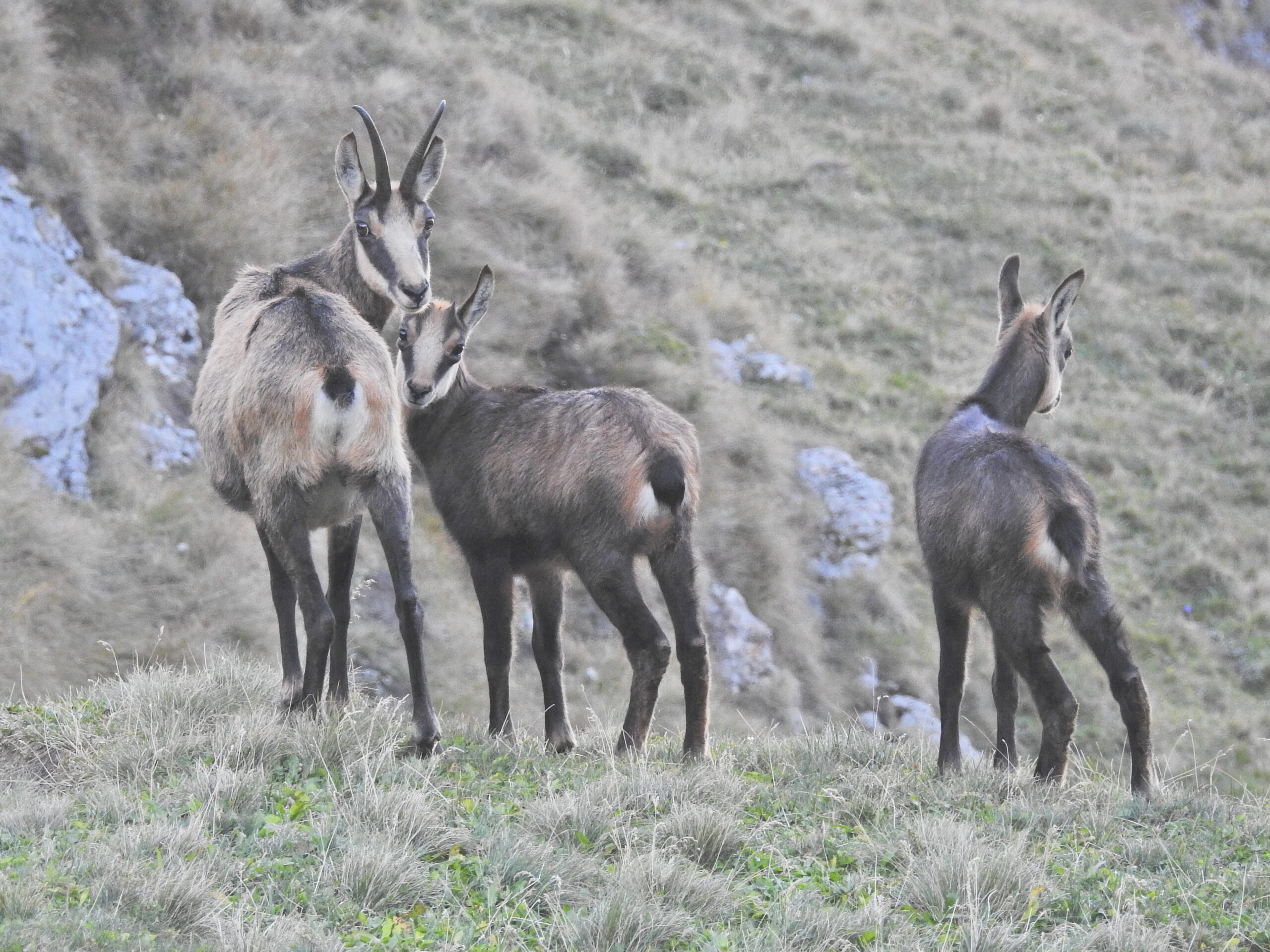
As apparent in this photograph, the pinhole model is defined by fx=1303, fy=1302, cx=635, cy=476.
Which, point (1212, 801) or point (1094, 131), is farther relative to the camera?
point (1094, 131)

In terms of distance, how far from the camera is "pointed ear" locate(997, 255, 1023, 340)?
8242 millimetres

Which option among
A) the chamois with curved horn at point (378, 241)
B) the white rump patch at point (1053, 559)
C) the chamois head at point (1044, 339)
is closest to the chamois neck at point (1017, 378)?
the chamois head at point (1044, 339)

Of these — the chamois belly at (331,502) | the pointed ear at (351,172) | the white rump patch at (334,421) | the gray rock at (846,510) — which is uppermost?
the pointed ear at (351,172)

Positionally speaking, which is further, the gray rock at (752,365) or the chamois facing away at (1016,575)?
the gray rock at (752,365)

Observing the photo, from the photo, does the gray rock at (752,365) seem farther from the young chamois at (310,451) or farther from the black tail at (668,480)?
the black tail at (668,480)

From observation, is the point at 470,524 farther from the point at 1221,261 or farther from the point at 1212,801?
the point at 1221,261

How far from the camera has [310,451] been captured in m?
5.89

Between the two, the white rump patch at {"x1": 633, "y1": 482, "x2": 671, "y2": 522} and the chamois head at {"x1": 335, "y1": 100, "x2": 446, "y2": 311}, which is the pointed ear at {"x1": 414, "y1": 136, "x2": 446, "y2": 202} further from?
the white rump patch at {"x1": 633, "y1": 482, "x2": 671, "y2": 522}

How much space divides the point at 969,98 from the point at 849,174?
5.14m

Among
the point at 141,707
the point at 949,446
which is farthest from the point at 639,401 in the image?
the point at 141,707

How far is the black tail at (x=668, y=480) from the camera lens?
638cm

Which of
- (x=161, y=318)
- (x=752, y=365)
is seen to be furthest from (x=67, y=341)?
(x=752, y=365)

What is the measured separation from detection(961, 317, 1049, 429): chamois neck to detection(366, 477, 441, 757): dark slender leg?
3590 mm

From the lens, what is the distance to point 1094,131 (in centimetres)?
2623
